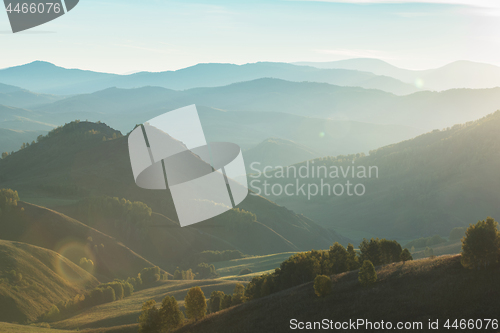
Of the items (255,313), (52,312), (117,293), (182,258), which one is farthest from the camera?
(182,258)

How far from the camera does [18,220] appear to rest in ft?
434

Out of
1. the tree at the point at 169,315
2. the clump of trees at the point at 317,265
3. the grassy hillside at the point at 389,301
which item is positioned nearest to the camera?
the grassy hillside at the point at 389,301

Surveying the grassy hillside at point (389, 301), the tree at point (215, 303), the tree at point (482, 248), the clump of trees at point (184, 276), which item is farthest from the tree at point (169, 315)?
the clump of trees at point (184, 276)

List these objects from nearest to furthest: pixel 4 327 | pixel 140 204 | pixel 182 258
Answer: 1. pixel 4 327
2. pixel 182 258
3. pixel 140 204

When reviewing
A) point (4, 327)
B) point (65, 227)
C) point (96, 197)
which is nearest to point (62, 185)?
point (96, 197)

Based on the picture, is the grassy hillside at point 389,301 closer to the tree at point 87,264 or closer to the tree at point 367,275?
the tree at point 367,275

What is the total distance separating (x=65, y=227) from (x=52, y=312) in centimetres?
5416

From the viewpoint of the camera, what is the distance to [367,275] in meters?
50.7

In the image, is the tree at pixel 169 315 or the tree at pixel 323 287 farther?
the tree at pixel 169 315

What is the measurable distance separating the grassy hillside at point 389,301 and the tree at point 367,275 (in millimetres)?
1185

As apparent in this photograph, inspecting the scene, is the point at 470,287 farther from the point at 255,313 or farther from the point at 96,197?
the point at 96,197

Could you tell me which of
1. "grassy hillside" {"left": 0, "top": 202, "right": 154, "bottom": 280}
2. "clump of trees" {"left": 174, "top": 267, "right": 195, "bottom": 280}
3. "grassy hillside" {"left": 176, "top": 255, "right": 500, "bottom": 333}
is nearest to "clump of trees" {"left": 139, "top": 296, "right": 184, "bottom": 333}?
"grassy hillside" {"left": 176, "top": 255, "right": 500, "bottom": 333}

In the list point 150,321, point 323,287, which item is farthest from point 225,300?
point 323,287

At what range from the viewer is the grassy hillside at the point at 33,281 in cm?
8344
